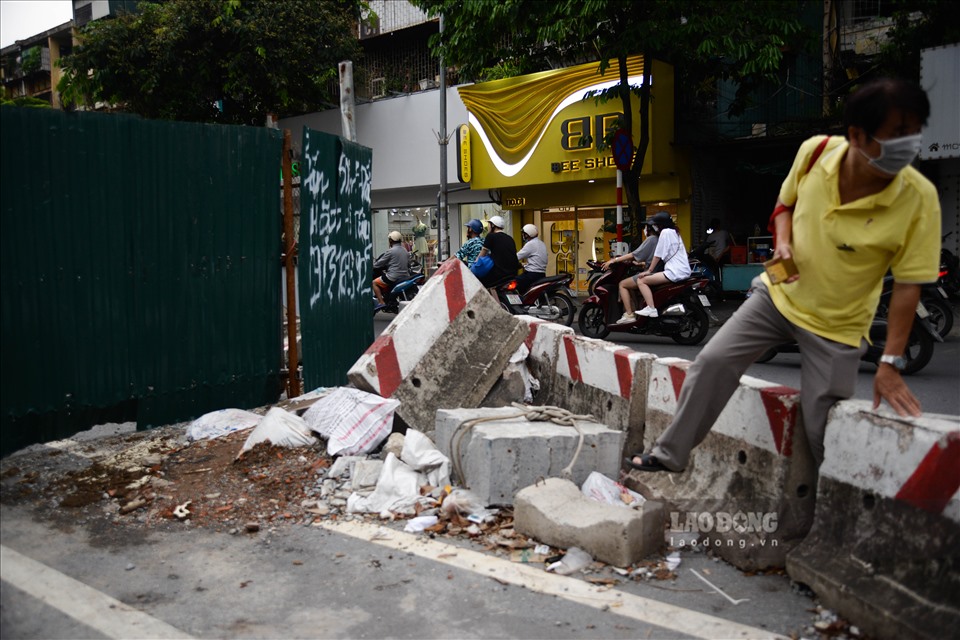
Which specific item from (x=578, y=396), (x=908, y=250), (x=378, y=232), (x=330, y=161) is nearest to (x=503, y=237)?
(x=330, y=161)

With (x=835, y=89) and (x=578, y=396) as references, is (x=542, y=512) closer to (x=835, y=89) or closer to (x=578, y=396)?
(x=578, y=396)

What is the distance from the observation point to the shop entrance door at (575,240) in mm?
19516

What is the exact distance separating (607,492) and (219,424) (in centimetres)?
261

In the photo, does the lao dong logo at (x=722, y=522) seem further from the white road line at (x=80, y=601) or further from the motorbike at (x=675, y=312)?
the motorbike at (x=675, y=312)

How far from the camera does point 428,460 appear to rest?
424cm

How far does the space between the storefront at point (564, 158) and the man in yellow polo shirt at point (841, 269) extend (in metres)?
14.0

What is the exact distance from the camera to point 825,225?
3068mm

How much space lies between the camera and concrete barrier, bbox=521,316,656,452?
461 cm

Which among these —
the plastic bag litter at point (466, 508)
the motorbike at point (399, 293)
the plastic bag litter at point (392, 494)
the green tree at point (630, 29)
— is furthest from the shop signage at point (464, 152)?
the plastic bag litter at point (466, 508)

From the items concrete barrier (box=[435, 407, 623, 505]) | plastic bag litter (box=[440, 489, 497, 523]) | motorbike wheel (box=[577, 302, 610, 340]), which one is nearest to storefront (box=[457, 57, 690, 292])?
motorbike wheel (box=[577, 302, 610, 340])

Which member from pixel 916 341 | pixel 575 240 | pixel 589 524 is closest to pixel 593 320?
pixel 916 341

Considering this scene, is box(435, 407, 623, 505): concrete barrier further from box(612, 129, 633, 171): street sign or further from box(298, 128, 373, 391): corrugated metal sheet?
box(612, 129, 633, 171): street sign

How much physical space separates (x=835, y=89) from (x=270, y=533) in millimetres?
16467

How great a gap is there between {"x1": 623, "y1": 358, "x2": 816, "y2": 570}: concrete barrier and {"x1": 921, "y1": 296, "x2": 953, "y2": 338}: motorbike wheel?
235 inches
